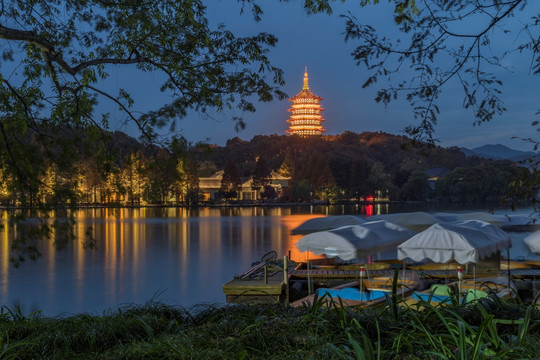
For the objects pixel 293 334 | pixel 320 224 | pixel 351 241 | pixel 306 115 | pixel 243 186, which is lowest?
pixel 351 241

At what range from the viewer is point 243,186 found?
303 ft

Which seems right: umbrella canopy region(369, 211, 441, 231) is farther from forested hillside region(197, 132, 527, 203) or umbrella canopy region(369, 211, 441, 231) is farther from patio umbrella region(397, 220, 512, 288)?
forested hillside region(197, 132, 527, 203)

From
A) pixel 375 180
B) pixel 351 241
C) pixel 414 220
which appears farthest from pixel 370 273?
pixel 375 180

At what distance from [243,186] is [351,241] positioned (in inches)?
3154

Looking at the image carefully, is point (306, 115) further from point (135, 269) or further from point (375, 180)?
point (135, 269)

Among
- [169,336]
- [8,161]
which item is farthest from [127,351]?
[8,161]

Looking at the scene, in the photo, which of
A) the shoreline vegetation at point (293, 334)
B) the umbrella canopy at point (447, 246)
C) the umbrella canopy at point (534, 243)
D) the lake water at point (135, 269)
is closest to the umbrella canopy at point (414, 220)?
the umbrella canopy at point (534, 243)

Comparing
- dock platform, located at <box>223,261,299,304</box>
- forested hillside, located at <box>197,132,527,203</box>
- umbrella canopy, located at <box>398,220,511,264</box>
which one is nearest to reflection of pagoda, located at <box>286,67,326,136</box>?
forested hillside, located at <box>197,132,527,203</box>

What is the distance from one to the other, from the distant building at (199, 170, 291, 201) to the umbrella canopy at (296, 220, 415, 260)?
7817 cm

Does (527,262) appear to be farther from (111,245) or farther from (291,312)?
(111,245)

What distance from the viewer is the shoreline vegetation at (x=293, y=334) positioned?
8.87ft

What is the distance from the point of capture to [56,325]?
148 inches

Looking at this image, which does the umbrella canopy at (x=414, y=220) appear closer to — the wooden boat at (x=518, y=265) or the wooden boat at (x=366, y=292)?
the wooden boat at (x=518, y=265)

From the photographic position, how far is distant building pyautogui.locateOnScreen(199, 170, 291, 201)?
92.8m
